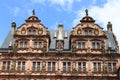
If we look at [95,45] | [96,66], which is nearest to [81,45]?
[95,45]

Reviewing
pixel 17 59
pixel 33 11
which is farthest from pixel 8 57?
pixel 33 11

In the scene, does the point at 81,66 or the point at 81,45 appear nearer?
the point at 81,66

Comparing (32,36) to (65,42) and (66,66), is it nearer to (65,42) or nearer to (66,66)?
(65,42)

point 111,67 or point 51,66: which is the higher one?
point 51,66

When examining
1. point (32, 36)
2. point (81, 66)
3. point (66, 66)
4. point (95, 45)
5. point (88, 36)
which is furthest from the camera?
point (32, 36)

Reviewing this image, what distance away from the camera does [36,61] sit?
1757 inches

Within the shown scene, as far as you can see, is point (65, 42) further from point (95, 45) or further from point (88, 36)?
point (95, 45)

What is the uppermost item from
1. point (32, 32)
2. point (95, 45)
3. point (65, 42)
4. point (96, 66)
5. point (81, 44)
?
point (32, 32)

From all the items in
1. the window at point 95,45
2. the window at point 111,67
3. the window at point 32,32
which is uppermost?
the window at point 32,32

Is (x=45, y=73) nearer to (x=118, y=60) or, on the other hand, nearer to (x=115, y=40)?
(x=118, y=60)

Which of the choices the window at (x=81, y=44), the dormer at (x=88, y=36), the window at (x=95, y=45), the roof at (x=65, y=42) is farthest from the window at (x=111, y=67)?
the window at (x=81, y=44)

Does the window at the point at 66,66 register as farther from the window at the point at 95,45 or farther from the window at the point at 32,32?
the window at the point at 32,32

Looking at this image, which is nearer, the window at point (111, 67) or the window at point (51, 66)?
the window at point (111, 67)

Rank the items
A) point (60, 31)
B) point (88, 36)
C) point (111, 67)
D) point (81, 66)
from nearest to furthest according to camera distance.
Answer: point (111, 67) → point (81, 66) → point (88, 36) → point (60, 31)
